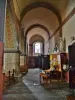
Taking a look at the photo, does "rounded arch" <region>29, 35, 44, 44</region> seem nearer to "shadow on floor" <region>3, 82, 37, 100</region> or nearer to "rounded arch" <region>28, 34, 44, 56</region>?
"rounded arch" <region>28, 34, 44, 56</region>

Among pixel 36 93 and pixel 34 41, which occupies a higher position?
pixel 34 41

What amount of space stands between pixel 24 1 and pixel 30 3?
0.93 meters

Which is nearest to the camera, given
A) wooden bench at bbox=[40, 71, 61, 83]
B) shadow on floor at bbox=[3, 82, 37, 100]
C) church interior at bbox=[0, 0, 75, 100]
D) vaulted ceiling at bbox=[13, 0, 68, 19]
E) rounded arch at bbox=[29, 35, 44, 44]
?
shadow on floor at bbox=[3, 82, 37, 100]

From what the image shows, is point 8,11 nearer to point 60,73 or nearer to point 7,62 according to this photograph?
point 7,62

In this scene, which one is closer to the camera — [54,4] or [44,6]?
[54,4]

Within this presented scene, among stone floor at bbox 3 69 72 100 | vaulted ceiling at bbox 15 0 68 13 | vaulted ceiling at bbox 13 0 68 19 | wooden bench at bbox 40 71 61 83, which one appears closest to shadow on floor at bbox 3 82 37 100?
stone floor at bbox 3 69 72 100

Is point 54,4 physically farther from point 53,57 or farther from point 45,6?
point 53,57

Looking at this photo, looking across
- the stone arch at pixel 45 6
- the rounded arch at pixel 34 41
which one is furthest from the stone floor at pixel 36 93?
the rounded arch at pixel 34 41

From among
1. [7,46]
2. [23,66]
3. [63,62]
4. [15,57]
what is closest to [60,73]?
[63,62]

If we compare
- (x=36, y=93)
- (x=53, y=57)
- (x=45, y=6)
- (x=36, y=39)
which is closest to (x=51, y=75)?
(x=53, y=57)

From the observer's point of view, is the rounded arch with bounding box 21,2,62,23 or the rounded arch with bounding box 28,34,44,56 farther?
the rounded arch with bounding box 28,34,44,56

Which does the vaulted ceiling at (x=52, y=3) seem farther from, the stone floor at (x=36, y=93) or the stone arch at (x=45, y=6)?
the stone floor at (x=36, y=93)

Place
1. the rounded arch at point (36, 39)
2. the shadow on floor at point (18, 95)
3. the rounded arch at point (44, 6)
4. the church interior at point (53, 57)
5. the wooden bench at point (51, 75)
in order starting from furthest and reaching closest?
1. the rounded arch at point (36, 39)
2. the rounded arch at point (44, 6)
3. the wooden bench at point (51, 75)
4. the church interior at point (53, 57)
5. the shadow on floor at point (18, 95)

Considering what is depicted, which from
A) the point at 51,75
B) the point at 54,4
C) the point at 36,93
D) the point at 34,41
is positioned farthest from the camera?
the point at 34,41
